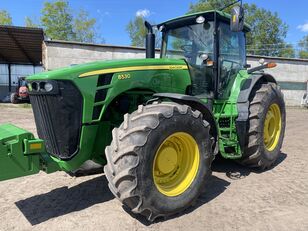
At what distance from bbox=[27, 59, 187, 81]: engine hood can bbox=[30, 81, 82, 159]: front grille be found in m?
0.10

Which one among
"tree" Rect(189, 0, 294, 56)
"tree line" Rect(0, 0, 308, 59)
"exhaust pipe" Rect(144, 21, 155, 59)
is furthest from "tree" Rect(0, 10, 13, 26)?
"exhaust pipe" Rect(144, 21, 155, 59)

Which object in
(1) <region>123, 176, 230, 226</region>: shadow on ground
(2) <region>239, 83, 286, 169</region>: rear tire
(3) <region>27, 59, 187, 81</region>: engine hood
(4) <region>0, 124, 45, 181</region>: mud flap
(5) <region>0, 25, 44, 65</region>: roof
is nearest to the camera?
(4) <region>0, 124, 45, 181</region>: mud flap

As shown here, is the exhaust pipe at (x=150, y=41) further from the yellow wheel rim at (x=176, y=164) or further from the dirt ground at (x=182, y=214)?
the dirt ground at (x=182, y=214)

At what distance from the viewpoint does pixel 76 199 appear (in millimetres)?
4355

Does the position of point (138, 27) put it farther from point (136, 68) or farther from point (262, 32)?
point (136, 68)

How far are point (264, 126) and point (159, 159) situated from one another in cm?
243

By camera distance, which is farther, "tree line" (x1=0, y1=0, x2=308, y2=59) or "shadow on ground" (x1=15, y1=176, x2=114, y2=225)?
"tree line" (x1=0, y1=0, x2=308, y2=59)

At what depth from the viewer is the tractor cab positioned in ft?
16.4

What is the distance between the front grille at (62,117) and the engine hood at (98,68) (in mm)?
96

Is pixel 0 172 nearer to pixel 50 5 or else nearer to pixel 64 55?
pixel 64 55

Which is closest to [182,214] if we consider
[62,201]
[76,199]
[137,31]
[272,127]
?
[76,199]

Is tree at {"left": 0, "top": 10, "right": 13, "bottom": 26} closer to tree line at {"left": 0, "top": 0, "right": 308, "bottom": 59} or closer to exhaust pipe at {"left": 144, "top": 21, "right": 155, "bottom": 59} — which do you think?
tree line at {"left": 0, "top": 0, "right": 308, "bottom": 59}

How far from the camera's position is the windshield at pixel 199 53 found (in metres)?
5.00

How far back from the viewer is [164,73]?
4.40 meters
